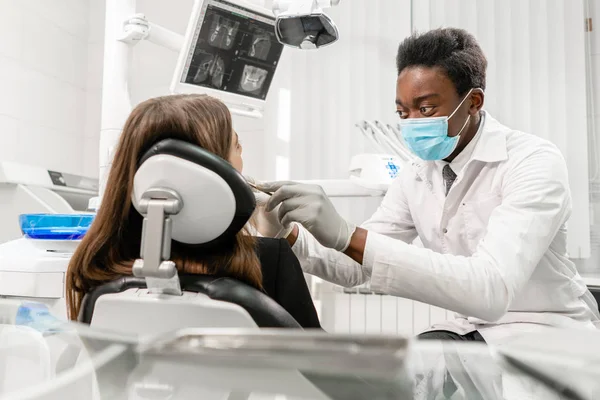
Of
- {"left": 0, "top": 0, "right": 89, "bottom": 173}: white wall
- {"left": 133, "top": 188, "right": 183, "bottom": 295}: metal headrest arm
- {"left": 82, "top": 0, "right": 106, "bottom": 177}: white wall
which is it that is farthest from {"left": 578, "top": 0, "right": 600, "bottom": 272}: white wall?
Result: {"left": 0, "top": 0, "right": 89, "bottom": 173}: white wall

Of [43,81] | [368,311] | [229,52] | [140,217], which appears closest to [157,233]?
[140,217]

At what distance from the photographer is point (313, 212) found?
1.17 m

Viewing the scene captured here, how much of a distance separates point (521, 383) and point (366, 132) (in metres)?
2.40

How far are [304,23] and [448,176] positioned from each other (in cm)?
70

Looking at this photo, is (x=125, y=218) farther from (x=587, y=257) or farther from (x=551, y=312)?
(x=587, y=257)

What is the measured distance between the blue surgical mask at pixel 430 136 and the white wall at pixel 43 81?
2.33 m

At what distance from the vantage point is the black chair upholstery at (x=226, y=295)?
0.71m

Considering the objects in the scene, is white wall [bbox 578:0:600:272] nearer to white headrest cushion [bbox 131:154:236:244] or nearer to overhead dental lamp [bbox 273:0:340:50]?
overhead dental lamp [bbox 273:0:340:50]

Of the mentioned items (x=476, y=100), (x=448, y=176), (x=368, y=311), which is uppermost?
(x=476, y=100)

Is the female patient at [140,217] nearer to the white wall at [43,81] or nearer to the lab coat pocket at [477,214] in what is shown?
the lab coat pocket at [477,214]

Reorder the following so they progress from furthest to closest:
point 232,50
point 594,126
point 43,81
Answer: point 43,81, point 594,126, point 232,50

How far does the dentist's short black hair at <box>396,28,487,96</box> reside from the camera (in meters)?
1.51

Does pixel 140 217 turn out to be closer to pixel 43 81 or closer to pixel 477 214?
pixel 477 214

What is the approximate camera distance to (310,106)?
2.95 meters
